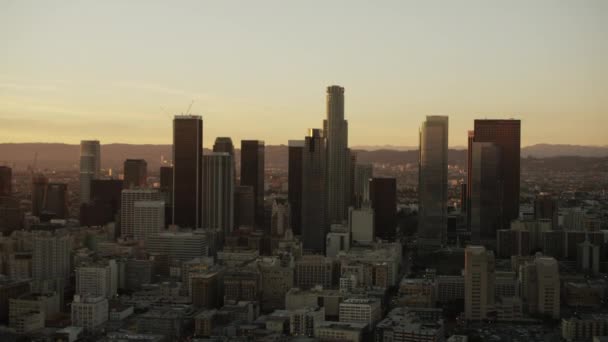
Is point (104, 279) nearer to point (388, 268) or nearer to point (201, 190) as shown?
point (388, 268)

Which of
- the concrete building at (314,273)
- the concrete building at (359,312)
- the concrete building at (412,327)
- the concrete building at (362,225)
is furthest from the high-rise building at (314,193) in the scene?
the concrete building at (412,327)

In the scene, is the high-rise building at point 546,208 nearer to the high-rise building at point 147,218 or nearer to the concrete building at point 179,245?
the concrete building at point 179,245

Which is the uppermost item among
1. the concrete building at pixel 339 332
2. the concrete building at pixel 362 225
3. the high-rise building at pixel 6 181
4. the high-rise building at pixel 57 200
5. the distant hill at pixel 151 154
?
the distant hill at pixel 151 154

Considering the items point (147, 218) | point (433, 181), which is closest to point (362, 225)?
point (433, 181)

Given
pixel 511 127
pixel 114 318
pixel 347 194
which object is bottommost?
pixel 114 318

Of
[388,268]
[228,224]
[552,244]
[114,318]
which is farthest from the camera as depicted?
[228,224]

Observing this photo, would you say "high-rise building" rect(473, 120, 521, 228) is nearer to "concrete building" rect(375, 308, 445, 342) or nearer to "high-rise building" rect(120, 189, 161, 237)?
"concrete building" rect(375, 308, 445, 342)

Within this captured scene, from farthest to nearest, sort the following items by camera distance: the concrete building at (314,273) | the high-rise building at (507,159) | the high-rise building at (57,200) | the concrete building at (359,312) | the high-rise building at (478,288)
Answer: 1. the high-rise building at (507,159)
2. the high-rise building at (57,200)
3. the concrete building at (314,273)
4. the high-rise building at (478,288)
5. the concrete building at (359,312)

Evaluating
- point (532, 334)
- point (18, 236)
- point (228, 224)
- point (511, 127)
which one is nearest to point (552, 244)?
point (511, 127)
